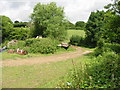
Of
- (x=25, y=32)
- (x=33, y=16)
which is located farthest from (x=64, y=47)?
(x=25, y=32)

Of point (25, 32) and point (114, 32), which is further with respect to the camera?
point (25, 32)

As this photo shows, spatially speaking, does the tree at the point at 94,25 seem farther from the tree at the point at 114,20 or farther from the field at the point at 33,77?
the tree at the point at 114,20

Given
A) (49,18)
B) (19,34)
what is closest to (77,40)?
(49,18)

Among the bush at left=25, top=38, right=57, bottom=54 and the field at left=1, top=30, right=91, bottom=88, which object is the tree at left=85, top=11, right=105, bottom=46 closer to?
the bush at left=25, top=38, right=57, bottom=54

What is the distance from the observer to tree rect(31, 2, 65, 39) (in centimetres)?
1791

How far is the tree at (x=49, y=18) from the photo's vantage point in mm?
17906

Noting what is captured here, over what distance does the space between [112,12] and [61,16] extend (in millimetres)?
16035

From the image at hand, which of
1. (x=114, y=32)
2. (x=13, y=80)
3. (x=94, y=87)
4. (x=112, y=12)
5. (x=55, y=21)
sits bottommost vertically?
(x=13, y=80)

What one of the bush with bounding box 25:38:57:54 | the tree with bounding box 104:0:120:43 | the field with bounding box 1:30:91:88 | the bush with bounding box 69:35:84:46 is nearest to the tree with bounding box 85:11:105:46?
the bush with bounding box 69:35:84:46

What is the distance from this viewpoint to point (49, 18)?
19.1 metres

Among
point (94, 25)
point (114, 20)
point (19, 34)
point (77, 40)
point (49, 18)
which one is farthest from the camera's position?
point (77, 40)

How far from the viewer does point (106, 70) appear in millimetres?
4559

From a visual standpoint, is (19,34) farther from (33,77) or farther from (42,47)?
(33,77)

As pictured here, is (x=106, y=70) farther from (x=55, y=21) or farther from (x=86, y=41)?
(x=86, y=41)
